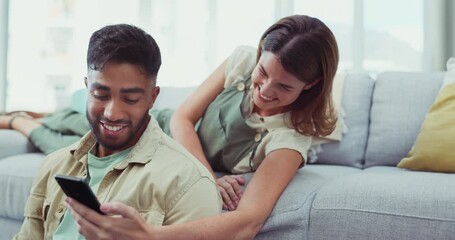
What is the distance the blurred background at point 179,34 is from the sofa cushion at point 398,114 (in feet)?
2.27

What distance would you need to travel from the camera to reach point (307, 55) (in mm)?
1394

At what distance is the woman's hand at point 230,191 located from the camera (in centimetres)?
136

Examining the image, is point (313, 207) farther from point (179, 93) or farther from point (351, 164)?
point (179, 93)

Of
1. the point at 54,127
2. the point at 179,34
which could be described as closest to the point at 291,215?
the point at 54,127

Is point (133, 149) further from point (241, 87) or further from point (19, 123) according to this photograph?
point (19, 123)

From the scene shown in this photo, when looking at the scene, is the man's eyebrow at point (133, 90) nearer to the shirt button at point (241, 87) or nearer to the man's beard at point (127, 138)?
the man's beard at point (127, 138)

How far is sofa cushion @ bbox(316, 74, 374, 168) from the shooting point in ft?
6.51

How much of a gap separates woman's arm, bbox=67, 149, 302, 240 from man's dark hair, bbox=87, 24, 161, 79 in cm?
28

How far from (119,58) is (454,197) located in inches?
30.2

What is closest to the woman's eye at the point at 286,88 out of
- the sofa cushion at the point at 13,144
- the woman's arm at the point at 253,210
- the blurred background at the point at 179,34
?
the woman's arm at the point at 253,210

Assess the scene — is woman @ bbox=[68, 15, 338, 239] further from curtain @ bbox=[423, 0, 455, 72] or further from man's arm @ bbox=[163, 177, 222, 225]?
curtain @ bbox=[423, 0, 455, 72]

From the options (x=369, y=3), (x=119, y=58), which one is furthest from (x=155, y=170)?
(x=369, y=3)

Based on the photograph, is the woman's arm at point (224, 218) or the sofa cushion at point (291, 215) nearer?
the woman's arm at point (224, 218)

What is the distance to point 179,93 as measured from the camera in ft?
7.55
